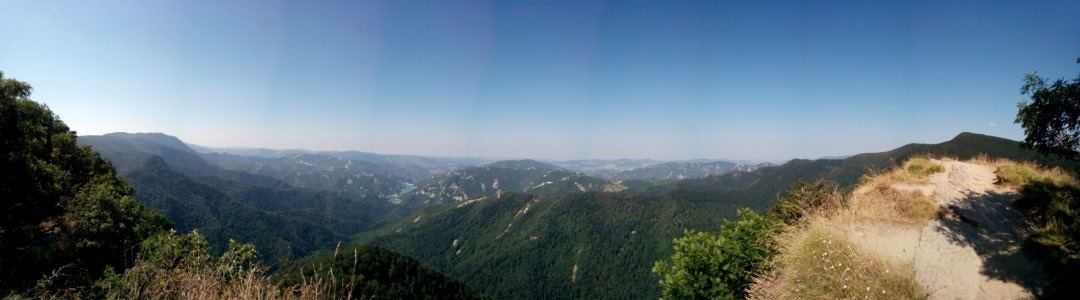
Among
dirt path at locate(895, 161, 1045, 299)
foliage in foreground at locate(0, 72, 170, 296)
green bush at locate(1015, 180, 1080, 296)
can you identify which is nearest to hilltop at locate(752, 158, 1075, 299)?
dirt path at locate(895, 161, 1045, 299)

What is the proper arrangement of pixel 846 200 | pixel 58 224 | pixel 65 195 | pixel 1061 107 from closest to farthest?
pixel 1061 107, pixel 846 200, pixel 58 224, pixel 65 195

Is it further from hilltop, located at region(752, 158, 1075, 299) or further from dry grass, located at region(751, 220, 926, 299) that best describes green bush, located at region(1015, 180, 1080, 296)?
dry grass, located at region(751, 220, 926, 299)

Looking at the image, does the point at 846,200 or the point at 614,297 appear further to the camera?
the point at 614,297

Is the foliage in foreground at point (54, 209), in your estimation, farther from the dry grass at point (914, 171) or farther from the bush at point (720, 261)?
the dry grass at point (914, 171)

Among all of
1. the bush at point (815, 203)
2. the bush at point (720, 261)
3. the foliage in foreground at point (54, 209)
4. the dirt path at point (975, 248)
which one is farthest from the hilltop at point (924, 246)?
the foliage in foreground at point (54, 209)

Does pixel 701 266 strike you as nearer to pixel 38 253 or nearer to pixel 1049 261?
pixel 1049 261

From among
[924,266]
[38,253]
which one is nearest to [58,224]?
[38,253]
